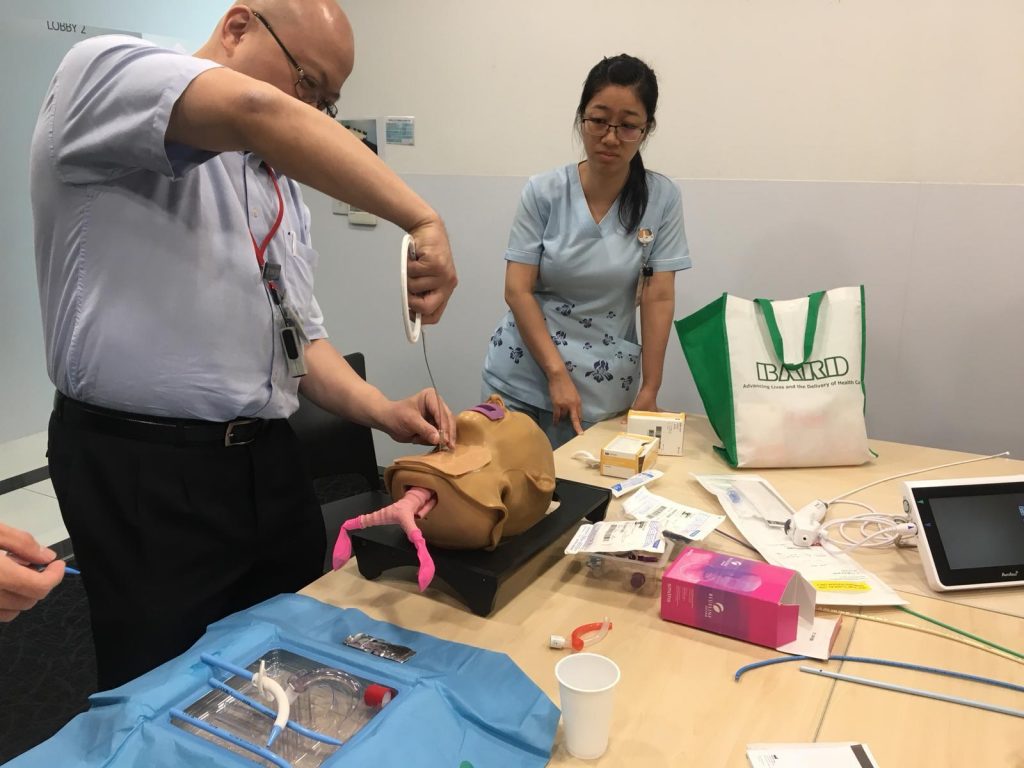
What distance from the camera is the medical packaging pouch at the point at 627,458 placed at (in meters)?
1.65

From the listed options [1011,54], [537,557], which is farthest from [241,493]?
[1011,54]

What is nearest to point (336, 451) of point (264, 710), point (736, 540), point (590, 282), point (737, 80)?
point (590, 282)

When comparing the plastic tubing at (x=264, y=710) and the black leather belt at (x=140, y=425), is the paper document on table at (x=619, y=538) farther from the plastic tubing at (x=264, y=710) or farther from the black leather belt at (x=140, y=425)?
the black leather belt at (x=140, y=425)

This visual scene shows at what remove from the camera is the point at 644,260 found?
202cm

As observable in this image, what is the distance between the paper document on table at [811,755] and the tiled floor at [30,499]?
9.19 feet

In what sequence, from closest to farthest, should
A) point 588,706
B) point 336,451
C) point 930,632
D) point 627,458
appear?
point 588,706, point 930,632, point 627,458, point 336,451

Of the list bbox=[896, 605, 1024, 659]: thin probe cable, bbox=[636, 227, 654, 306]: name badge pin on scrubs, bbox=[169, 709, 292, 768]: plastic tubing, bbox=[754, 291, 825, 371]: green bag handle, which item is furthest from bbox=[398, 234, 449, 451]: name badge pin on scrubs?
bbox=[636, 227, 654, 306]: name badge pin on scrubs

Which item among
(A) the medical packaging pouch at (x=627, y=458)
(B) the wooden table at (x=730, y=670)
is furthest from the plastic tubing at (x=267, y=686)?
(A) the medical packaging pouch at (x=627, y=458)

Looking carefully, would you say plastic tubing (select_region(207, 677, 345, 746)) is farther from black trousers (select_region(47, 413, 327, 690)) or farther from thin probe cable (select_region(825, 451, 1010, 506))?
thin probe cable (select_region(825, 451, 1010, 506))

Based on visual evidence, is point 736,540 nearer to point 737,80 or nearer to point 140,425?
point 140,425

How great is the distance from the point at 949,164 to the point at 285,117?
2027 mm

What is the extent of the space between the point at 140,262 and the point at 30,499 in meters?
2.62

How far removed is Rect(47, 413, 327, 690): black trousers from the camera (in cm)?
118

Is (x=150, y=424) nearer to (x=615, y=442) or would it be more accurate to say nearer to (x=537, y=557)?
(x=537, y=557)
